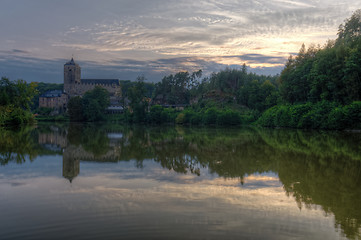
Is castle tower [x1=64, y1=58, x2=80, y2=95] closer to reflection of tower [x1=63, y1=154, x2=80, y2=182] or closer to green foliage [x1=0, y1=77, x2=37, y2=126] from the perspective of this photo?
green foliage [x1=0, y1=77, x2=37, y2=126]

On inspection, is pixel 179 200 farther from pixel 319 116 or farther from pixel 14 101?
pixel 14 101

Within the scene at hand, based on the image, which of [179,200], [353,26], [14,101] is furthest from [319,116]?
[14,101]

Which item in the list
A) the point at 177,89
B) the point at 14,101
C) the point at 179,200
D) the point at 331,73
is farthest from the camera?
the point at 177,89

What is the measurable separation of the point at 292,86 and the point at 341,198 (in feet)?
169

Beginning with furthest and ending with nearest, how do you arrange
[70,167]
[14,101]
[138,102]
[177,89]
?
1. [177,89]
2. [138,102]
3. [14,101]
4. [70,167]

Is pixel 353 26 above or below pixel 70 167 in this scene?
above

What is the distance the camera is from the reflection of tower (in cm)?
1013

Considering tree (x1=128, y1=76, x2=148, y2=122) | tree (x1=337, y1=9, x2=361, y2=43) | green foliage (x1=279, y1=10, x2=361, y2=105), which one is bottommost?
tree (x1=128, y1=76, x2=148, y2=122)

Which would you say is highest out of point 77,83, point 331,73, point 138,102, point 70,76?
point 70,76

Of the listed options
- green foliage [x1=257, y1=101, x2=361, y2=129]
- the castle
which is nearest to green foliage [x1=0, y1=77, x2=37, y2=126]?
green foliage [x1=257, y1=101, x2=361, y2=129]

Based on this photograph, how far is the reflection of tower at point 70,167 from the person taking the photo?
10.1m

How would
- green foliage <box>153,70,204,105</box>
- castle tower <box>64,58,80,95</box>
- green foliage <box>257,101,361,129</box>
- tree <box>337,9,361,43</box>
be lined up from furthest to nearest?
castle tower <box>64,58,80,95</box> → green foliage <box>153,70,204,105</box> → tree <box>337,9,361,43</box> → green foliage <box>257,101,361,129</box>

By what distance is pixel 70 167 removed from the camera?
38.4 ft

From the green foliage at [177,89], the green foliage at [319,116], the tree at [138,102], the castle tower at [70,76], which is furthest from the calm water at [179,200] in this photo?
the castle tower at [70,76]
